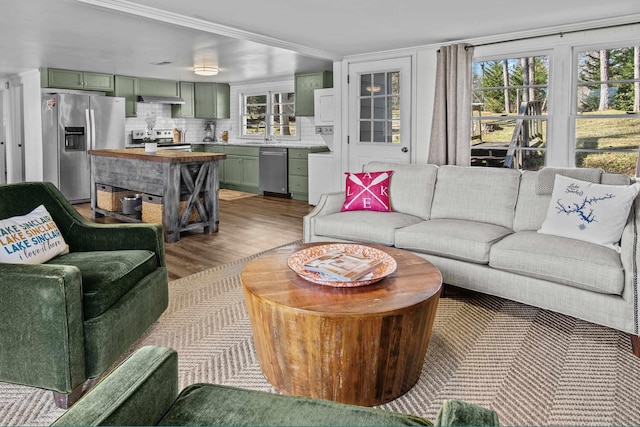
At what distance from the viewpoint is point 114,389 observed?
3.66ft

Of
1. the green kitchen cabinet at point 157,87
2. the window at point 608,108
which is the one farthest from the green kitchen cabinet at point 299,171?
the window at point 608,108

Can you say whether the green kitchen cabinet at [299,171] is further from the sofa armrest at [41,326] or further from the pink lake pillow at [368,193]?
the sofa armrest at [41,326]

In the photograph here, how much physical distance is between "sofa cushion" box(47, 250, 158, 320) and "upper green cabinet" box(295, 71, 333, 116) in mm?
5433

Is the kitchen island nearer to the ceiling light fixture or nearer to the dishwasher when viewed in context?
the ceiling light fixture

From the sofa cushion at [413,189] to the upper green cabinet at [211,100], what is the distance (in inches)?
239

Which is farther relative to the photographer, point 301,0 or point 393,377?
point 301,0

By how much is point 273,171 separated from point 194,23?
415 centimetres

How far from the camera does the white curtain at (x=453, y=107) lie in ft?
17.0

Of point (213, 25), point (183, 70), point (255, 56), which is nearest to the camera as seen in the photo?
point (213, 25)

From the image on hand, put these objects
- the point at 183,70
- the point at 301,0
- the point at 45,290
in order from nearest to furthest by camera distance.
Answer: the point at 45,290 < the point at 301,0 < the point at 183,70

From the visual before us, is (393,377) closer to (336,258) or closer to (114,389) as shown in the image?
(336,258)

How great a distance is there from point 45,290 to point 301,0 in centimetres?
277

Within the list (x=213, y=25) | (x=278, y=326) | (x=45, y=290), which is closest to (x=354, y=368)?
(x=278, y=326)

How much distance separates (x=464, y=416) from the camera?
98cm
